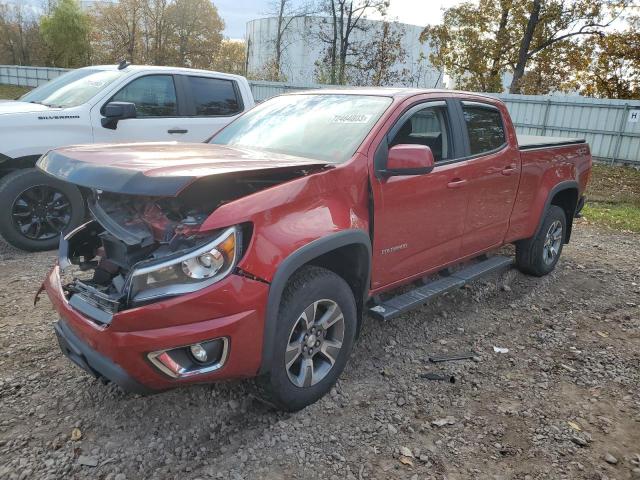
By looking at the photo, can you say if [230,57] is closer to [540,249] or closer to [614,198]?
[614,198]

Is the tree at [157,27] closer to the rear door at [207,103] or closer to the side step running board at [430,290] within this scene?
the rear door at [207,103]

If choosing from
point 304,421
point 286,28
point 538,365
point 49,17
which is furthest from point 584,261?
point 49,17

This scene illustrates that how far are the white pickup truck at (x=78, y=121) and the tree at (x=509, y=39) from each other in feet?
65.4

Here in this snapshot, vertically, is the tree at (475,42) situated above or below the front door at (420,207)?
above

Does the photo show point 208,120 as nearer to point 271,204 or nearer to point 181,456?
point 271,204

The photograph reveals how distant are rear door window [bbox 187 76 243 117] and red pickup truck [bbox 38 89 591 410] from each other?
2.72 m

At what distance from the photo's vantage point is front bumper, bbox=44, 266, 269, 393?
2.29 metres

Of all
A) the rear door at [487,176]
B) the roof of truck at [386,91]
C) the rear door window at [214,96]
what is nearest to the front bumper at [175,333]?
the roof of truck at [386,91]

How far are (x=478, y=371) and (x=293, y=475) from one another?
1.66m

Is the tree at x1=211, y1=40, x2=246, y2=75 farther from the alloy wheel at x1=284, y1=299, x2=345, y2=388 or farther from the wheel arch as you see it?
the alloy wheel at x1=284, y1=299, x2=345, y2=388

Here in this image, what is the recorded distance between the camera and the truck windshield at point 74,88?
5910 mm

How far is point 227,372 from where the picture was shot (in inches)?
97.1

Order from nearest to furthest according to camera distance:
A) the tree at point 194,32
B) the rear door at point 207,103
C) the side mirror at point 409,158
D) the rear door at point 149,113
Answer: the side mirror at point 409,158
the rear door at point 149,113
the rear door at point 207,103
the tree at point 194,32

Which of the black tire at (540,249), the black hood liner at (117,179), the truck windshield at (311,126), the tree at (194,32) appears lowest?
the black tire at (540,249)
